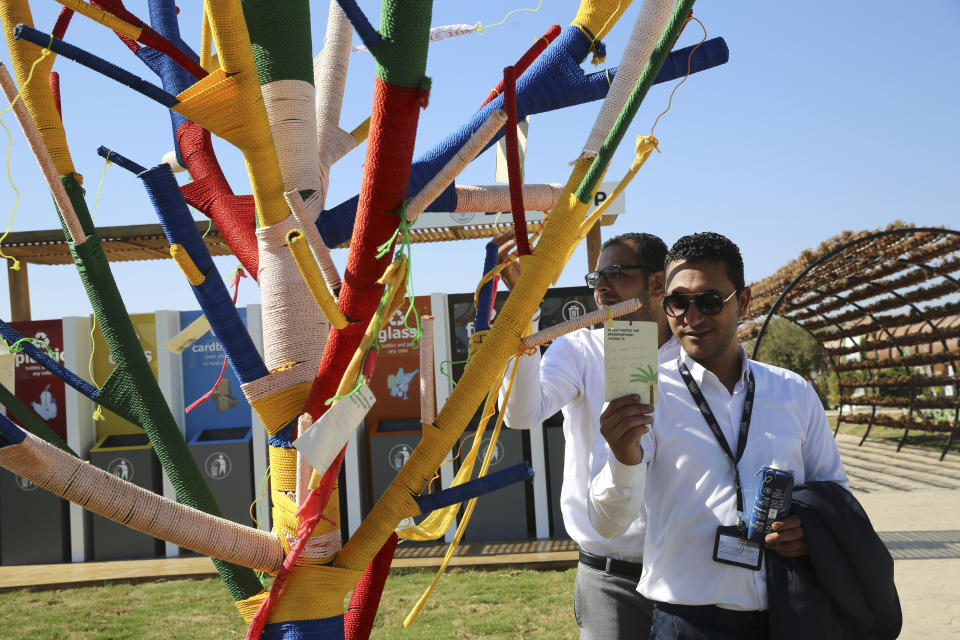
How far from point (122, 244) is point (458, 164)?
8.32m

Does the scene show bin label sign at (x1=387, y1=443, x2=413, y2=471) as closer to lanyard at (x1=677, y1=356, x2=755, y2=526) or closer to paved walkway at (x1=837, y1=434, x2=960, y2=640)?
paved walkway at (x1=837, y1=434, x2=960, y2=640)

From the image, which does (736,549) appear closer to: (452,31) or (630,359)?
(630,359)

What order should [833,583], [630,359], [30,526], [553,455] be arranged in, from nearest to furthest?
[630,359] → [833,583] → [553,455] → [30,526]

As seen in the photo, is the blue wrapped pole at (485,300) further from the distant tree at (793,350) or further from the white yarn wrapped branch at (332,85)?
the distant tree at (793,350)

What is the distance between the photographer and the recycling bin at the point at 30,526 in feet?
23.2

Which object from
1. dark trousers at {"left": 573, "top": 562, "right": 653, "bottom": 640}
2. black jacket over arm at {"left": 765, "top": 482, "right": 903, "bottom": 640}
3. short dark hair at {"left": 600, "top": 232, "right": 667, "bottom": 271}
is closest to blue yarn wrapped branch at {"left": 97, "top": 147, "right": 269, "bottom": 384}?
black jacket over arm at {"left": 765, "top": 482, "right": 903, "bottom": 640}

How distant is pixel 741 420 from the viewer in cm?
170

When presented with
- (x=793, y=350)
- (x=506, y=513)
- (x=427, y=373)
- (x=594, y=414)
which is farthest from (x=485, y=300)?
(x=793, y=350)

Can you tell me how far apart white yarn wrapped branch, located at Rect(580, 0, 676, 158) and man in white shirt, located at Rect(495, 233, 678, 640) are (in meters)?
1.00

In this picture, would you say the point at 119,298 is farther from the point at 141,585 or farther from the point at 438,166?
the point at 141,585

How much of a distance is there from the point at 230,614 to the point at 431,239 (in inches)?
190

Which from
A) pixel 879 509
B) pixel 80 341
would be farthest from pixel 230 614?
pixel 879 509

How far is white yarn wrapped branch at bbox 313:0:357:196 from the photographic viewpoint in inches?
53.1

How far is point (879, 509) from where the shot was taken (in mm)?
8195
